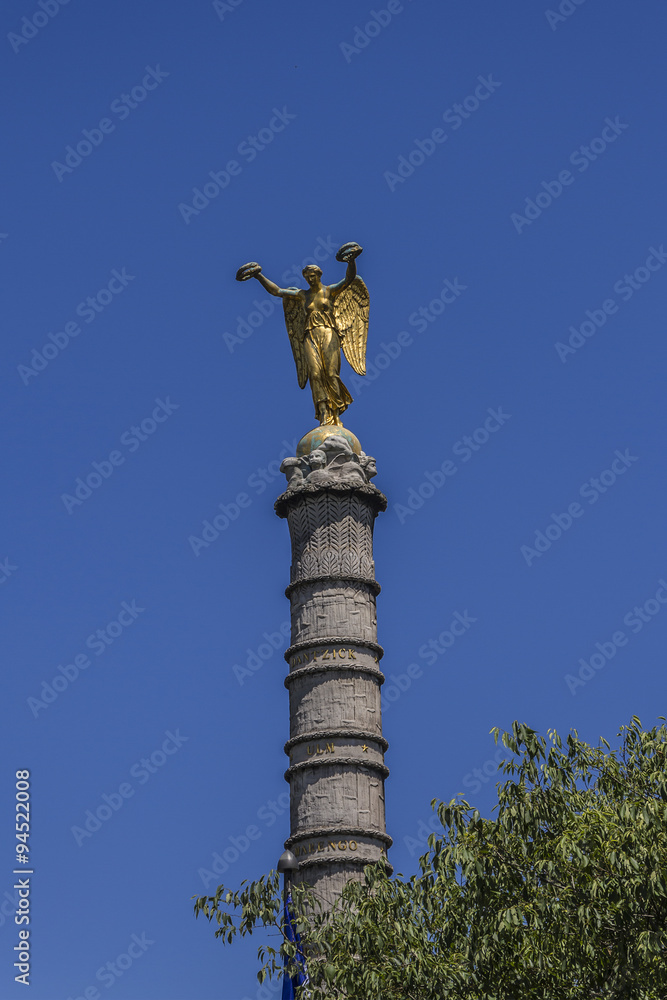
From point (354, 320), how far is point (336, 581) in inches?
221

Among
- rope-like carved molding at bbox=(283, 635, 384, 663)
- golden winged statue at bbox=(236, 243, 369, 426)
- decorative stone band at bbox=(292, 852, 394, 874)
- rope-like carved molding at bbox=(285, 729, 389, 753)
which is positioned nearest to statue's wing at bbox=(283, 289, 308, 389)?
golden winged statue at bbox=(236, 243, 369, 426)

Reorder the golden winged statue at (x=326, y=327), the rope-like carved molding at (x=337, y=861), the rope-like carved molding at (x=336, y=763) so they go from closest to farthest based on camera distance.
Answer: the rope-like carved molding at (x=337, y=861)
the rope-like carved molding at (x=336, y=763)
the golden winged statue at (x=326, y=327)

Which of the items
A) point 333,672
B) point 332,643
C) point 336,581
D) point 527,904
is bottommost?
point 527,904

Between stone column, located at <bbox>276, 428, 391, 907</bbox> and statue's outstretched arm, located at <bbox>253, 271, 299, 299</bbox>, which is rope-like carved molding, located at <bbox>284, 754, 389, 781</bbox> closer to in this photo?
stone column, located at <bbox>276, 428, 391, 907</bbox>

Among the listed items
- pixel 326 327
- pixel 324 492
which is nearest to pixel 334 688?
pixel 324 492

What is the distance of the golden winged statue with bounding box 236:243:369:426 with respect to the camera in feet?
86.6

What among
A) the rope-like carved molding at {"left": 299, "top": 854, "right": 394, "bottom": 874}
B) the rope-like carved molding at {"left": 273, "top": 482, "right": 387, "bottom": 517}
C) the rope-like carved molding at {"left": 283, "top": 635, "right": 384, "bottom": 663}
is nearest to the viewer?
the rope-like carved molding at {"left": 299, "top": 854, "right": 394, "bottom": 874}

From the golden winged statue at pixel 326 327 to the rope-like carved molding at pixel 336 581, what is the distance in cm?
347

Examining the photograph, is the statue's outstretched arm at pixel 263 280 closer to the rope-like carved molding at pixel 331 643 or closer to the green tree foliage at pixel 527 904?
the rope-like carved molding at pixel 331 643

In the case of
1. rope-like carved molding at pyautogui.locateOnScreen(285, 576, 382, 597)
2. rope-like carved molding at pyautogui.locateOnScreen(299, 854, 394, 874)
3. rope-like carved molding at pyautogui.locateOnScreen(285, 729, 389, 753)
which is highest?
rope-like carved molding at pyautogui.locateOnScreen(285, 576, 382, 597)

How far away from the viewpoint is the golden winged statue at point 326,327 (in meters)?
26.4

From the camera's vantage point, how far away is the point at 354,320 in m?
26.9

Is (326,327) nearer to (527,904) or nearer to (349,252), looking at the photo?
(349,252)

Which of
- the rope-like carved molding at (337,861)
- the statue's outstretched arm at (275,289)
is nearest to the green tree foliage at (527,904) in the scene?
the rope-like carved molding at (337,861)
